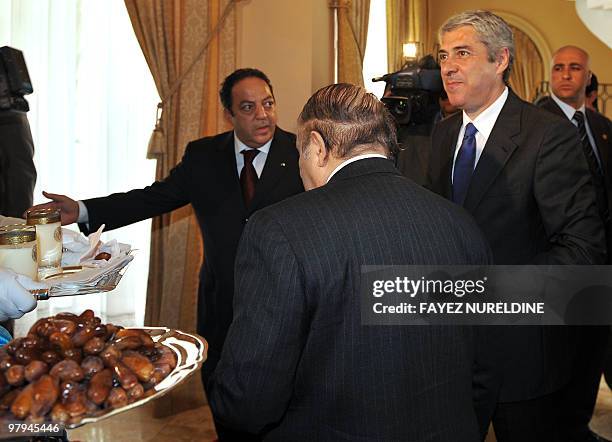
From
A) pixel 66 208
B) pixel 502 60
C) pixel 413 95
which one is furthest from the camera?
pixel 413 95

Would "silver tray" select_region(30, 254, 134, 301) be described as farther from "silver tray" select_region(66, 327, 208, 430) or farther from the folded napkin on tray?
"silver tray" select_region(66, 327, 208, 430)

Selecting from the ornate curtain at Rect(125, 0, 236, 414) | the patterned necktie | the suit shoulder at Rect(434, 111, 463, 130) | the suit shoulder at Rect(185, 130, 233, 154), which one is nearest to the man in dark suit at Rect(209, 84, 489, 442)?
the suit shoulder at Rect(434, 111, 463, 130)

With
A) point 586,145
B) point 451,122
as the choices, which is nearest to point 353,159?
point 451,122

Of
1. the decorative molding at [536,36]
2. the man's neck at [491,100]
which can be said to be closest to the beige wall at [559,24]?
the decorative molding at [536,36]

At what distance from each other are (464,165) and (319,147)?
84cm

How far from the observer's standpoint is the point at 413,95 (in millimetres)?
2900

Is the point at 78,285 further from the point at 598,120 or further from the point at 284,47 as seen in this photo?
the point at 284,47

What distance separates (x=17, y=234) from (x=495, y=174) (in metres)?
1.28

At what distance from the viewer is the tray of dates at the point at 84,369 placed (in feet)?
3.56

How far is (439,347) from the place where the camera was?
1523mm

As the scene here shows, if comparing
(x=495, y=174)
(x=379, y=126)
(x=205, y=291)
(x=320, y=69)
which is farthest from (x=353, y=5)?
(x=379, y=126)

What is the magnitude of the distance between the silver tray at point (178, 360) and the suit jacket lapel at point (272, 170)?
152 cm

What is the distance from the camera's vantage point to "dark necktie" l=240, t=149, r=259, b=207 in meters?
3.00

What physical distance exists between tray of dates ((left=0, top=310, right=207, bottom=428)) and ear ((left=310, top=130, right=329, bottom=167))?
17.5 inches
